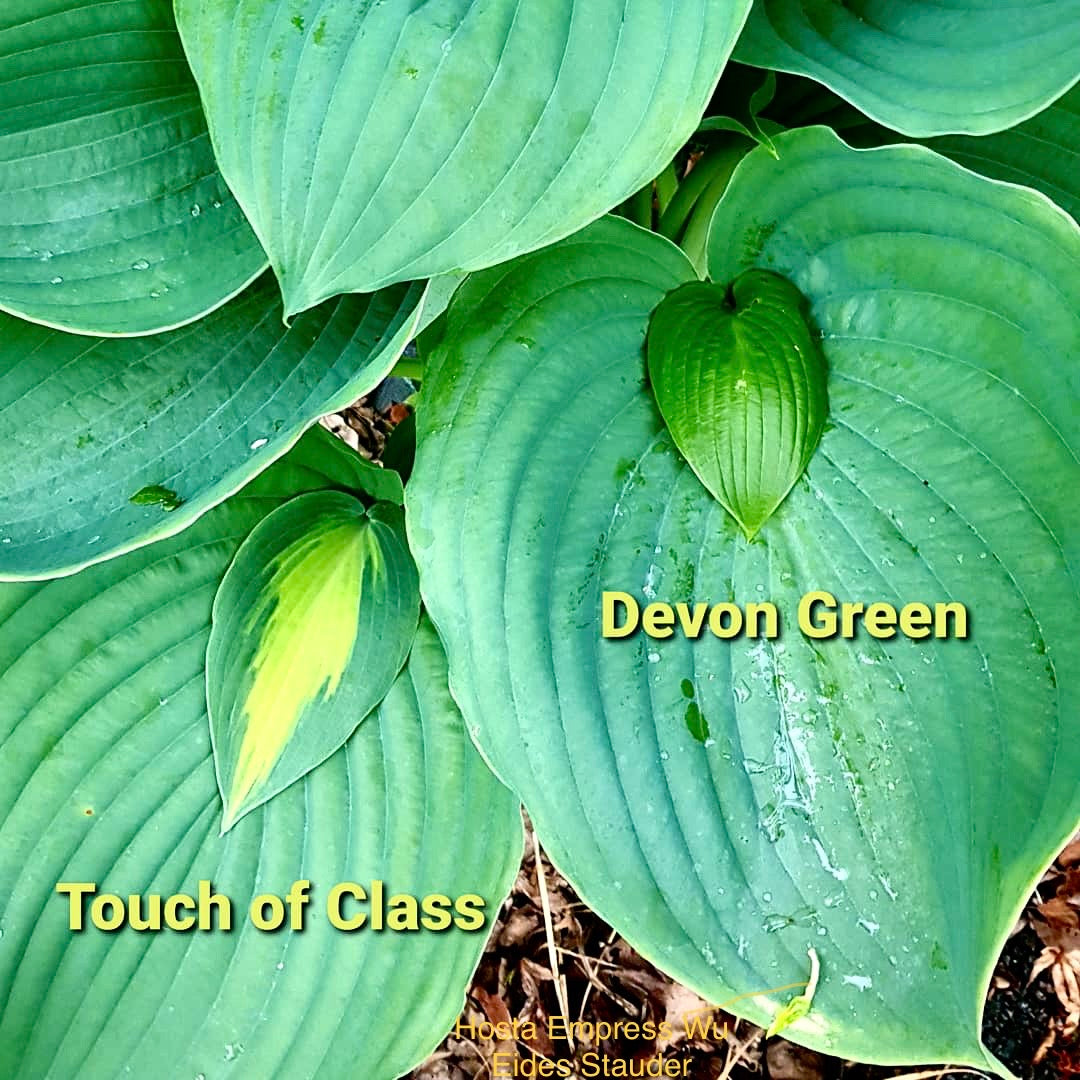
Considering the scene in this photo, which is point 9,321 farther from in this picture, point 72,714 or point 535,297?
point 535,297

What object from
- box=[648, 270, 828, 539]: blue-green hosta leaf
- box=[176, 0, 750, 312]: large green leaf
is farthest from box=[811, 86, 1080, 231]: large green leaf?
box=[176, 0, 750, 312]: large green leaf

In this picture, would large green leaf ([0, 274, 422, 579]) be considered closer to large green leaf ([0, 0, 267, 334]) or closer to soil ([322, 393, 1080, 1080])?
large green leaf ([0, 0, 267, 334])

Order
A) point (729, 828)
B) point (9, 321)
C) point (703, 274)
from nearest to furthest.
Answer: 1. point (729, 828)
2. point (9, 321)
3. point (703, 274)

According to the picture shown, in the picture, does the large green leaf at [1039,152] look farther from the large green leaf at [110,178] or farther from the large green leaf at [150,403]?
the large green leaf at [110,178]

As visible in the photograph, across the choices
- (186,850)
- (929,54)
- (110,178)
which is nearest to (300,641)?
(186,850)

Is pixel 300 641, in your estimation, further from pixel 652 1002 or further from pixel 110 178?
pixel 652 1002

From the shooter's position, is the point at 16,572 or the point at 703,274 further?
the point at 703,274

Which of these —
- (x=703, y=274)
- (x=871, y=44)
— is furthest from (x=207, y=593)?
(x=871, y=44)
